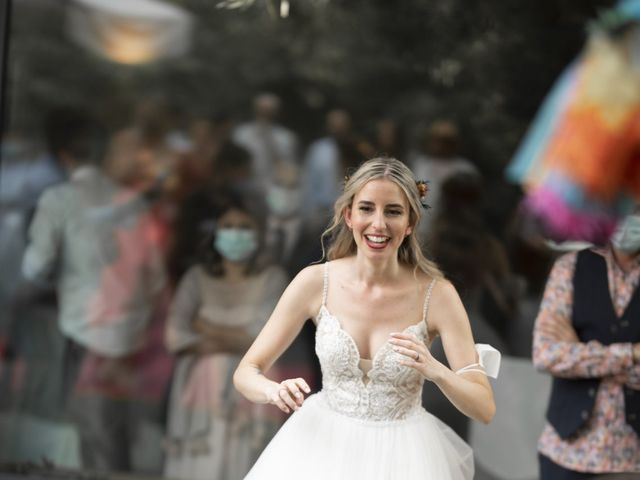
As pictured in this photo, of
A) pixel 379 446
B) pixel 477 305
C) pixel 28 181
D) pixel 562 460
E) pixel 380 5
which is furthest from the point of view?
pixel 28 181

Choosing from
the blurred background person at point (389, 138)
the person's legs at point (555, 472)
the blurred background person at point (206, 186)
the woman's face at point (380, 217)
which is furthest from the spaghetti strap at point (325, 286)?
the blurred background person at point (206, 186)

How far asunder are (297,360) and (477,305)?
1.11 metres

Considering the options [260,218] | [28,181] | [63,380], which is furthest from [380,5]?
[63,380]

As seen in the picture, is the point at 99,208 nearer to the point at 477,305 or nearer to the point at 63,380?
the point at 63,380

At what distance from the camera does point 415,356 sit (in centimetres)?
325

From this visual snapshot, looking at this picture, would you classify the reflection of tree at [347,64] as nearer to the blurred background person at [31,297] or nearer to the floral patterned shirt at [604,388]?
the blurred background person at [31,297]

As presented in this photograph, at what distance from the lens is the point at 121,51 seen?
691cm

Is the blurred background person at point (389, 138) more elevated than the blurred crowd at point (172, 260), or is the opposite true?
the blurred background person at point (389, 138)

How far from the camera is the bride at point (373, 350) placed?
11.3 feet

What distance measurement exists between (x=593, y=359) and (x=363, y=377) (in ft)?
4.32

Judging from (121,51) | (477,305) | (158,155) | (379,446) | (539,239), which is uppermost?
(121,51)

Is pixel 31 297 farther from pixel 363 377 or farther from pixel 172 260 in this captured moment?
pixel 363 377

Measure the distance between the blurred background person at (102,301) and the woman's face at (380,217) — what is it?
11.2 ft

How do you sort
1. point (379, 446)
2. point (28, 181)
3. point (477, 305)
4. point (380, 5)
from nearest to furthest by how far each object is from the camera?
point (379, 446) < point (477, 305) < point (380, 5) < point (28, 181)
